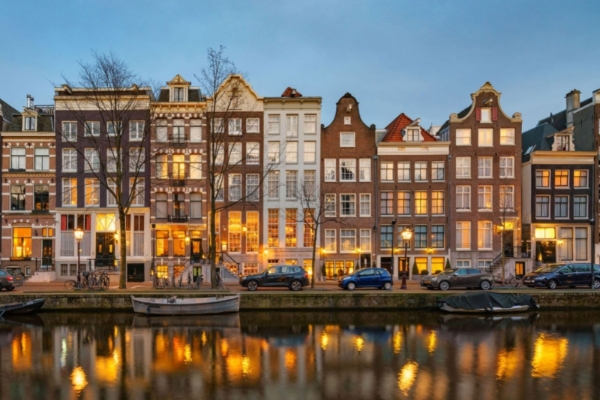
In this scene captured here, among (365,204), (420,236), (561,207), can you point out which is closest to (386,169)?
(365,204)

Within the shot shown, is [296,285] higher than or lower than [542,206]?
lower

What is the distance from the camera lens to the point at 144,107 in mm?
40406

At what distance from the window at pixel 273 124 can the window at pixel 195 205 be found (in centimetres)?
862

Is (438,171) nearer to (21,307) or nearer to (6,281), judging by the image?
(21,307)

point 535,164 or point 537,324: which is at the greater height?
point 535,164

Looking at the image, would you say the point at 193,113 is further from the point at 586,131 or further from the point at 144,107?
the point at 586,131

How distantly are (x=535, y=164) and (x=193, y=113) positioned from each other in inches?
1230

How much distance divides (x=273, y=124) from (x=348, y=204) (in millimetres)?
9902

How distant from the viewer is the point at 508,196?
4153cm

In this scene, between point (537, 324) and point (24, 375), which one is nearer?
point (24, 375)

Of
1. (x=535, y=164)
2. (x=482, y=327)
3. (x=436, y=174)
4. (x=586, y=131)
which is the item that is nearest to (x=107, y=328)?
(x=482, y=327)

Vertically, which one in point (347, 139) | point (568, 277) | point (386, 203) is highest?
point (347, 139)

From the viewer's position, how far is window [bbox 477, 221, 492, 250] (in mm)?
41469

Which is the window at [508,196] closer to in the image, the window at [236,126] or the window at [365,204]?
the window at [365,204]
